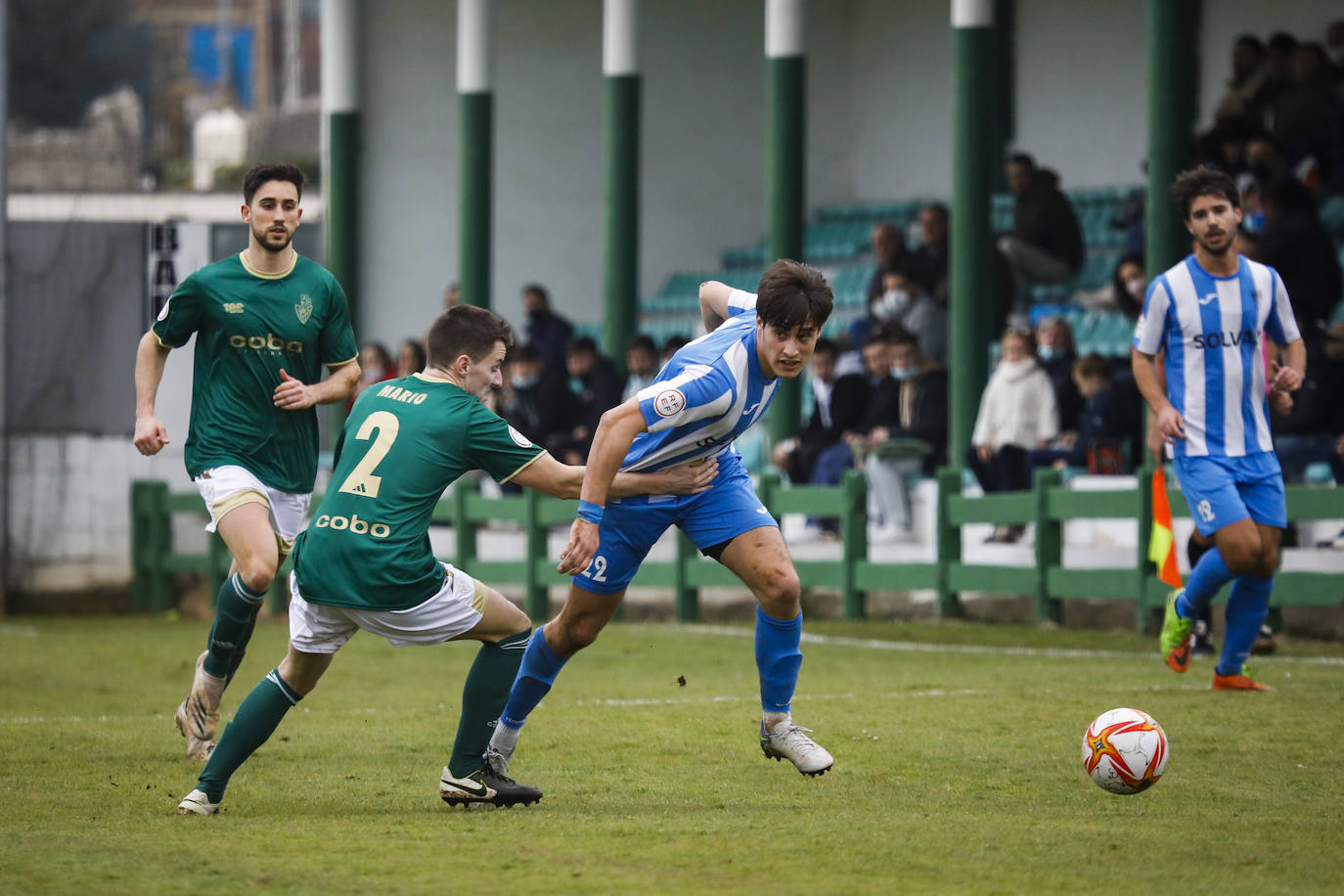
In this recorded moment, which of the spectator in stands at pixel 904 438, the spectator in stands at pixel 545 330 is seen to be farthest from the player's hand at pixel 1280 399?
the spectator in stands at pixel 545 330

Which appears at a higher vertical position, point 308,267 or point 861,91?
point 861,91

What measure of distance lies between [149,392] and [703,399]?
103 inches

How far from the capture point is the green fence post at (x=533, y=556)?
56.1ft

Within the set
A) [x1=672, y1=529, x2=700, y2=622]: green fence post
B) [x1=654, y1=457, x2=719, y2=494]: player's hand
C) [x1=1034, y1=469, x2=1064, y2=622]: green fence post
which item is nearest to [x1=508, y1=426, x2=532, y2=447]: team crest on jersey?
[x1=654, y1=457, x2=719, y2=494]: player's hand

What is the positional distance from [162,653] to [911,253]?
24.2 feet

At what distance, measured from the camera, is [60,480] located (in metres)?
20.2

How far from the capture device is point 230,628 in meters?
8.00

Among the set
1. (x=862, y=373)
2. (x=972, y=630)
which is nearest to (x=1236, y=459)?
(x=972, y=630)

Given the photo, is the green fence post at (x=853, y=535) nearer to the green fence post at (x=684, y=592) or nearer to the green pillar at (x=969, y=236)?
the green pillar at (x=969, y=236)

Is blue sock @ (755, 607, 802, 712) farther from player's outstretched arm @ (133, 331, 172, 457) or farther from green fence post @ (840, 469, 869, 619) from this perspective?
green fence post @ (840, 469, 869, 619)

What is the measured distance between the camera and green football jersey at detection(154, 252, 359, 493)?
26.7 feet

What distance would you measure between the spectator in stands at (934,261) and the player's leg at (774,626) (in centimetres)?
1055

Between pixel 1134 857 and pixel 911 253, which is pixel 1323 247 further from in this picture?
pixel 1134 857

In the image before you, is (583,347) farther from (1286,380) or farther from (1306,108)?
(1286,380)
